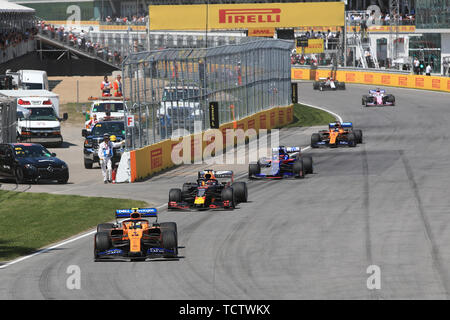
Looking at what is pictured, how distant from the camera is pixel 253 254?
59.0 ft

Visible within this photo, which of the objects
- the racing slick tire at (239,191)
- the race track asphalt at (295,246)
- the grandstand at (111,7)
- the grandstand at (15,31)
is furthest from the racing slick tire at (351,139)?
the grandstand at (111,7)

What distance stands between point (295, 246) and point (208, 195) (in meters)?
5.49

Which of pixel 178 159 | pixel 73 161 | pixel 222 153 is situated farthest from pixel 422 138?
pixel 73 161

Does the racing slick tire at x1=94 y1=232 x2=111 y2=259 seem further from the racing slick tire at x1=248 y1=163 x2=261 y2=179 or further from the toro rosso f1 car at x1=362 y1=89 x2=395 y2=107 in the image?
the toro rosso f1 car at x1=362 y1=89 x2=395 y2=107

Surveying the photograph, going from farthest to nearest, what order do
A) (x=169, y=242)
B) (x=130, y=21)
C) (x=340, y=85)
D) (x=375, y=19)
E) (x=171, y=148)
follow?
(x=130, y=21)
(x=375, y=19)
(x=340, y=85)
(x=171, y=148)
(x=169, y=242)

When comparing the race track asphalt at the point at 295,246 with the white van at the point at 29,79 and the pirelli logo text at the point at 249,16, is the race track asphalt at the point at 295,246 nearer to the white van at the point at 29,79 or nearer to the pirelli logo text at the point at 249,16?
the white van at the point at 29,79

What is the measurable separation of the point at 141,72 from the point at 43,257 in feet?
48.0

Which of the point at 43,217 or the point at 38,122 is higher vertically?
the point at 38,122

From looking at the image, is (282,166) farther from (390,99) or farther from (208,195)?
(390,99)

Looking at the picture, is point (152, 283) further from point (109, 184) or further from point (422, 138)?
point (422, 138)

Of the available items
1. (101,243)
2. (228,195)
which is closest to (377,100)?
(228,195)

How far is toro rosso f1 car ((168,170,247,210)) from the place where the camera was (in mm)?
23594

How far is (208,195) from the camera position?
23.8m

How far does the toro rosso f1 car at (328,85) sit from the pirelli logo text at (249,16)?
28.9 ft
